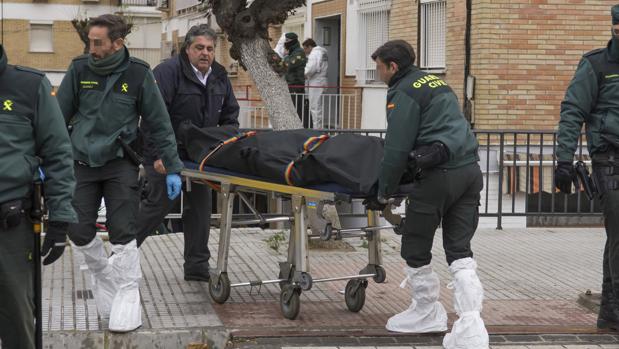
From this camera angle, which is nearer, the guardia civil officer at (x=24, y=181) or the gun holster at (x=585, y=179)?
the guardia civil officer at (x=24, y=181)

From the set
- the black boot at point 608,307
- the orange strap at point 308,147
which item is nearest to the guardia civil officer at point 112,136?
the orange strap at point 308,147

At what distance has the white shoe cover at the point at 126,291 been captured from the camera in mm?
7285

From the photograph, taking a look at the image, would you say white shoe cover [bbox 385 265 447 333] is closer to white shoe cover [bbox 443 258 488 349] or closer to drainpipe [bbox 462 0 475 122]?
white shoe cover [bbox 443 258 488 349]

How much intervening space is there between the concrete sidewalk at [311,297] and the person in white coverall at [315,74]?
397 inches

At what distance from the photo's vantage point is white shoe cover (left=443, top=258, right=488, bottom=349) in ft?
22.8

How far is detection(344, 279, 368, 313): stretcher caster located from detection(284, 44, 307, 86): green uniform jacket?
40.0 feet

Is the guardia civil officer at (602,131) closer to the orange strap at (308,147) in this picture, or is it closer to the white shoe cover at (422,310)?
the white shoe cover at (422,310)

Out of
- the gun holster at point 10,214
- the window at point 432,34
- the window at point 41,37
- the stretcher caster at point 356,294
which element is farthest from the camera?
the window at point 41,37

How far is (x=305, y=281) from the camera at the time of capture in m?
7.75

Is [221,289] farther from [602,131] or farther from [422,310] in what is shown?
[602,131]

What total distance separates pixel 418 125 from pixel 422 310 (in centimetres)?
123

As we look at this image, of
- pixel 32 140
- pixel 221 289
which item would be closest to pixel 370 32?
pixel 221 289

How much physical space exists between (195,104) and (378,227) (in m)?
1.72

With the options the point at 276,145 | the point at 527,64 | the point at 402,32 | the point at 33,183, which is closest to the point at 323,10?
the point at 402,32
